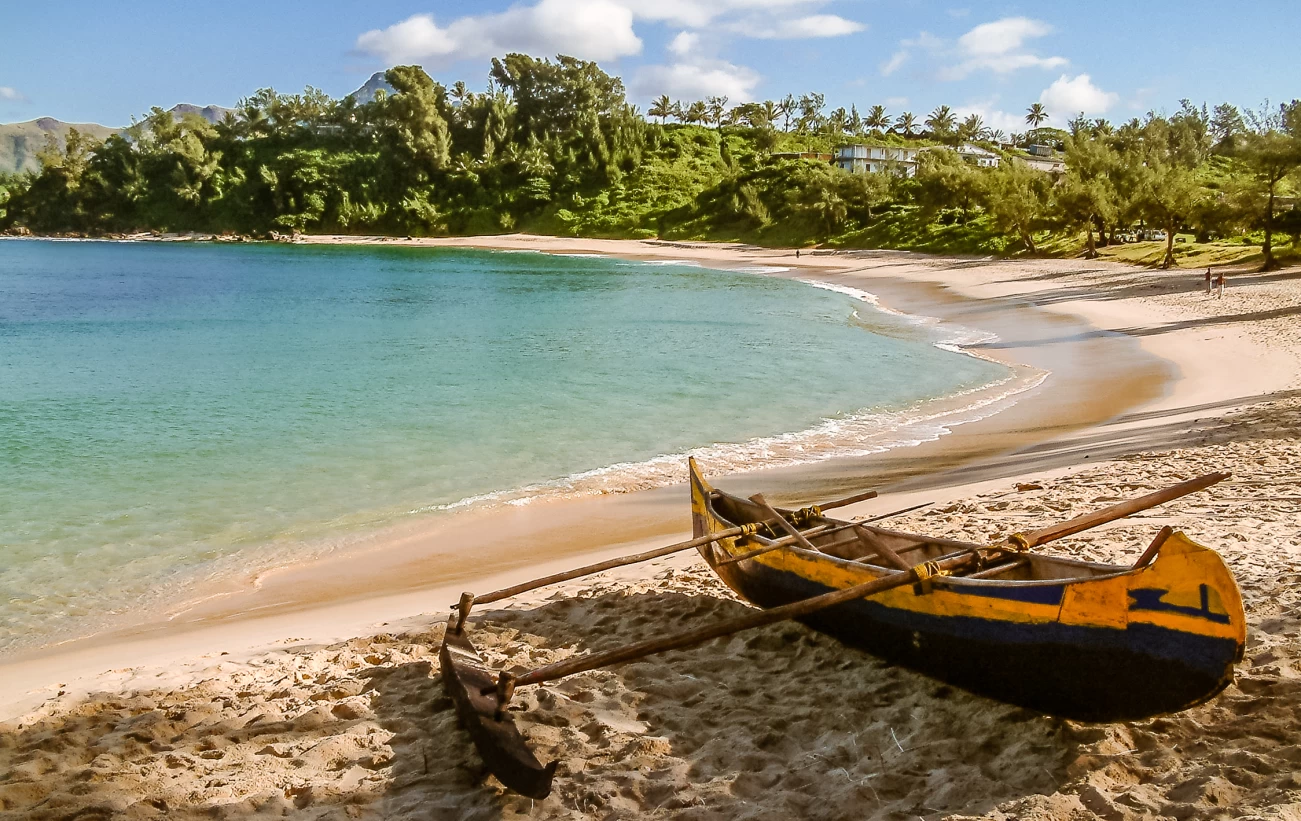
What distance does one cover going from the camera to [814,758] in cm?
504

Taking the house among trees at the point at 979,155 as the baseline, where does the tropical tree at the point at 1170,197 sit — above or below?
below

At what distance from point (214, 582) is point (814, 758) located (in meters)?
7.20

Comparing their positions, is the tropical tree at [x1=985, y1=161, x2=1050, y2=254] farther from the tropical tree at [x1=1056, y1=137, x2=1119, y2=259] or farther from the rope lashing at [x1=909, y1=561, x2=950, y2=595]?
the rope lashing at [x1=909, y1=561, x2=950, y2=595]

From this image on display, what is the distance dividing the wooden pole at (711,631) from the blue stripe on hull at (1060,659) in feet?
1.01

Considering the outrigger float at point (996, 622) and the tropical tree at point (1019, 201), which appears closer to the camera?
the outrigger float at point (996, 622)

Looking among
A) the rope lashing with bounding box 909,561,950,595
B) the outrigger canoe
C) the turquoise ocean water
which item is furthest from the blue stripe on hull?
the turquoise ocean water

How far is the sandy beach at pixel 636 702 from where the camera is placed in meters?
4.66

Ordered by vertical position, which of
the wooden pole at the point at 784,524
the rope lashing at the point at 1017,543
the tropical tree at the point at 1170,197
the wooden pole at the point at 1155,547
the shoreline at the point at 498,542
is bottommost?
the shoreline at the point at 498,542

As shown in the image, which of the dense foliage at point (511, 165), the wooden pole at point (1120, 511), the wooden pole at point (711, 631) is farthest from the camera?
the dense foliage at point (511, 165)

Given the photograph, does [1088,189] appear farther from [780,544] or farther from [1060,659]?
[1060,659]

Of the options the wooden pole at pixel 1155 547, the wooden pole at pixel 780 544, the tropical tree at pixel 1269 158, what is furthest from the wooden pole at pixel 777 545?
the tropical tree at pixel 1269 158

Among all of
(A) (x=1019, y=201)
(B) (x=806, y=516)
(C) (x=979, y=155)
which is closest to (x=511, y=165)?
(C) (x=979, y=155)

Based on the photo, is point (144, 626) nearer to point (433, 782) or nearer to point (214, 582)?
point (214, 582)

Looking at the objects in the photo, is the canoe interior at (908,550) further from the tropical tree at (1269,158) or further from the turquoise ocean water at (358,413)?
the tropical tree at (1269,158)
